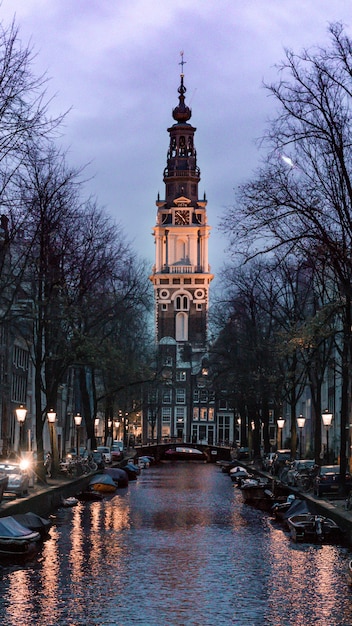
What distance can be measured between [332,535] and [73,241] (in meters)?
25.7

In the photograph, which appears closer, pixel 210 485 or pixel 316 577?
pixel 316 577

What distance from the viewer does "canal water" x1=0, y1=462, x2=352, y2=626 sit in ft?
77.5

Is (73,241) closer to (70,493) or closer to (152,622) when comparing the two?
(70,493)

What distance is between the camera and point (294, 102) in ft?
118

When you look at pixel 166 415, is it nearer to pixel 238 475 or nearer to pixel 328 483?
pixel 238 475

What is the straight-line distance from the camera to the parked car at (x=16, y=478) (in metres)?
44.0

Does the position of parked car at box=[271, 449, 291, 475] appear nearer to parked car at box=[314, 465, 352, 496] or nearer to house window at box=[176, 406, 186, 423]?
parked car at box=[314, 465, 352, 496]

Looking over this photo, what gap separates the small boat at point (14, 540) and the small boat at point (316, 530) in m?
9.32

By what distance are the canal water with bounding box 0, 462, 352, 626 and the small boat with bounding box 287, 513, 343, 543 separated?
21.2 inches

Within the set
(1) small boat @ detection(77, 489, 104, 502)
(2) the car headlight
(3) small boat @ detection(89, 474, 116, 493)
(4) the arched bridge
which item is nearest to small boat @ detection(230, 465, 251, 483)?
(3) small boat @ detection(89, 474, 116, 493)

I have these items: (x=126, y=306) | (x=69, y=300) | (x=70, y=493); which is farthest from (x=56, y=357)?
(x=126, y=306)

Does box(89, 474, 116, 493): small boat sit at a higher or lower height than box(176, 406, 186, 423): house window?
lower

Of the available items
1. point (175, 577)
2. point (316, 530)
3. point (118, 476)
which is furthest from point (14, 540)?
point (118, 476)

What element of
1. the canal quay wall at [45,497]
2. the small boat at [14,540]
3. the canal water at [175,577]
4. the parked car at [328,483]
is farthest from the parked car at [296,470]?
the small boat at [14,540]
